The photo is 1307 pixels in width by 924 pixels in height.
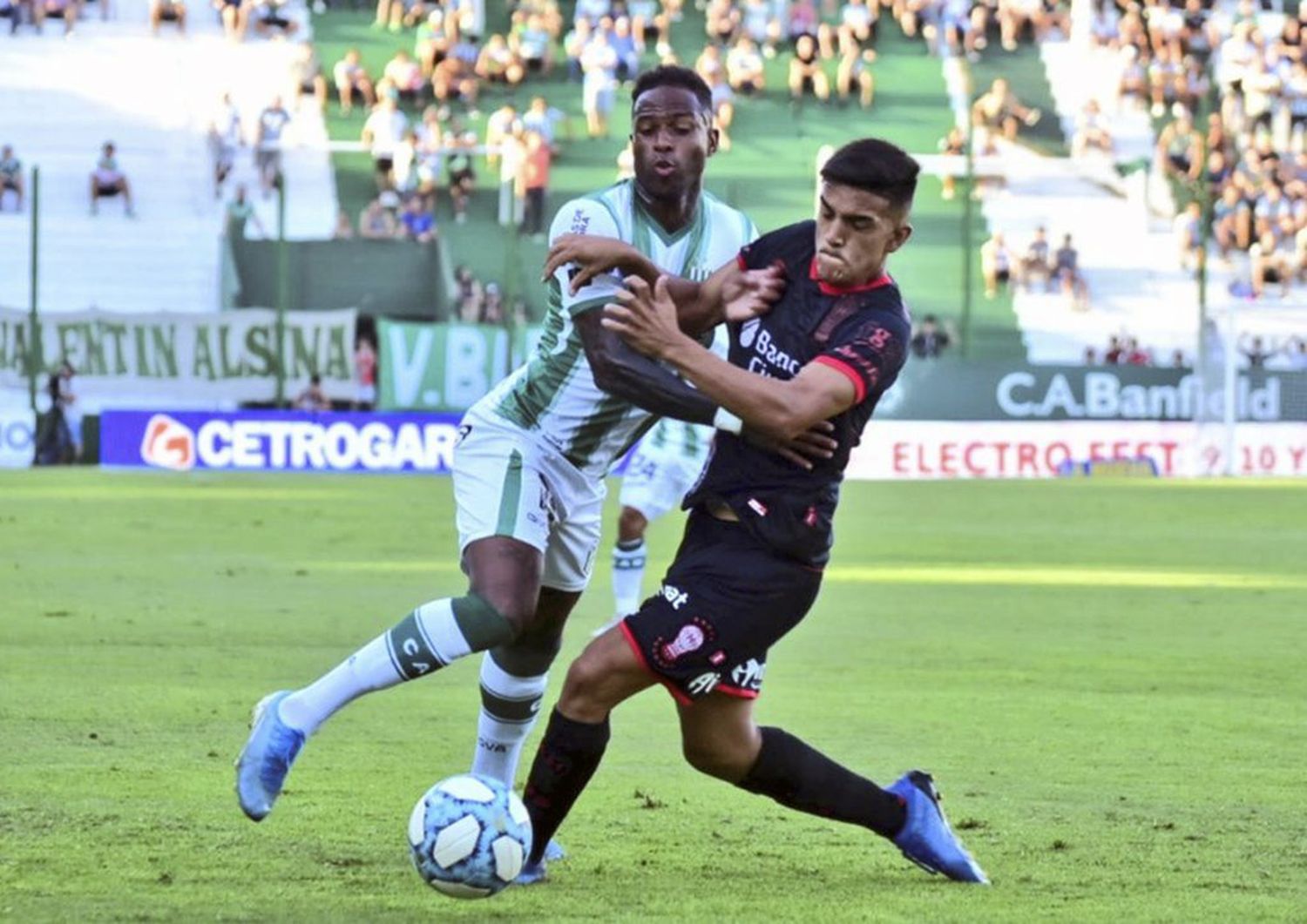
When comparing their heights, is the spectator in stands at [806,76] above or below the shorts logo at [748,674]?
below

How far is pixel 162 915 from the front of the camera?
7355mm

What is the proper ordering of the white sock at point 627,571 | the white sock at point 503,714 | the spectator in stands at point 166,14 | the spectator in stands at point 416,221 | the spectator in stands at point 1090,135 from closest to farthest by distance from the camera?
the white sock at point 503,714
the white sock at point 627,571
the spectator in stands at point 416,221
the spectator in stands at point 1090,135
the spectator in stands at point 166,14

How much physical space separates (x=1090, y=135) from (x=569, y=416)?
4032 cm

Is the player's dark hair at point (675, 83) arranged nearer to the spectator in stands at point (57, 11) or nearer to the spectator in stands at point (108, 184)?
the spectator in stands at point (108, 184)

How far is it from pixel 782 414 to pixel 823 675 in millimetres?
7407

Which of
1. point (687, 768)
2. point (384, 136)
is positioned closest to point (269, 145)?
point (384, 136)

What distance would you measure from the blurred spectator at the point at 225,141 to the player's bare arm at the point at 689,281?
3629 centimetres

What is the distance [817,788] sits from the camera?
8.38 meters

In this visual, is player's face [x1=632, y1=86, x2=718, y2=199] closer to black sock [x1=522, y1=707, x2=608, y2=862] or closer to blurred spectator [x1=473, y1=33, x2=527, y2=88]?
black sock [x1=522, y1=707, x2=608, y2=862]

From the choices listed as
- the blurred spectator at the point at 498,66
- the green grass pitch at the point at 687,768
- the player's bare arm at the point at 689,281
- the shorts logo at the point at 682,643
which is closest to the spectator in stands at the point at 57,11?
the blurred spectator at the point at 498,66

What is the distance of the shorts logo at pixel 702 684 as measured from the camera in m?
7.91

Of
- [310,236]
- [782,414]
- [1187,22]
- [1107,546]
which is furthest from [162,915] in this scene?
[1187,22]

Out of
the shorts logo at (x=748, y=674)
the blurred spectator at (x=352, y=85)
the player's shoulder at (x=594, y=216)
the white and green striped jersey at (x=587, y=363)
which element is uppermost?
the player's shoulder at (x=594, y=216)

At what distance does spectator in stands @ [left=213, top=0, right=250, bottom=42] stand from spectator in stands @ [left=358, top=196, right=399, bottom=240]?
7.53 metres
